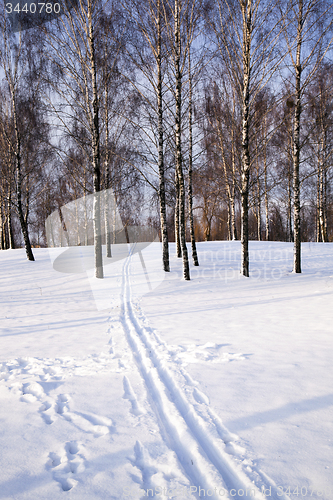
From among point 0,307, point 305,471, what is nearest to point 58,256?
point 0,307

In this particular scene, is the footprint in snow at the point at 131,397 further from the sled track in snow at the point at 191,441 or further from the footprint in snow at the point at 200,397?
the footprint in snow at the point at 200,397

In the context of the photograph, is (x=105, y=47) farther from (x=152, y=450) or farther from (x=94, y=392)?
(x=152, y=450)

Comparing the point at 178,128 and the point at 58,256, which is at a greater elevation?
the point at 178,128

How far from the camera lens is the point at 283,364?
343 cm

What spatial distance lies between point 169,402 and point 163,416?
0.64 feet

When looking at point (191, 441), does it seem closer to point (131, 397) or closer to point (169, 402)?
point (169, 402)

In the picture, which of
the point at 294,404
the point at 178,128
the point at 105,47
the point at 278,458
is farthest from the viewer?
the point at 105,47

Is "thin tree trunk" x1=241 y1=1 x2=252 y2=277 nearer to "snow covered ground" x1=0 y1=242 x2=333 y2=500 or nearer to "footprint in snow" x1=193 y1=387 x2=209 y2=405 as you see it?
"snow covered ground" x1=0 y1=242 x2=333 y2=500

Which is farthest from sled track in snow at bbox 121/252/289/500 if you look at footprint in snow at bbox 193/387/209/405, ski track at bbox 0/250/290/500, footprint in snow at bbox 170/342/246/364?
footprint in snow at bbox 170/342/246/364

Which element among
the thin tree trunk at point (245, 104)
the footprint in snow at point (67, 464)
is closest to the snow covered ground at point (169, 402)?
the footprint in snow at point (67, 464)

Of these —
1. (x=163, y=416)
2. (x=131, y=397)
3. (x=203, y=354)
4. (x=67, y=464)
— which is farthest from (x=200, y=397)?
(x=67, y=464)

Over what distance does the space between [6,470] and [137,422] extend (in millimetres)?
1053

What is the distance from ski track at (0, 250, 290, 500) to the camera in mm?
1844

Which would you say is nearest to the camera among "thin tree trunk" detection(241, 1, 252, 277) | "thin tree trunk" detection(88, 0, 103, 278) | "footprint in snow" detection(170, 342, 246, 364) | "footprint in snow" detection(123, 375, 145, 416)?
"footprint in snow" detection(123, 375, 145, 416)
